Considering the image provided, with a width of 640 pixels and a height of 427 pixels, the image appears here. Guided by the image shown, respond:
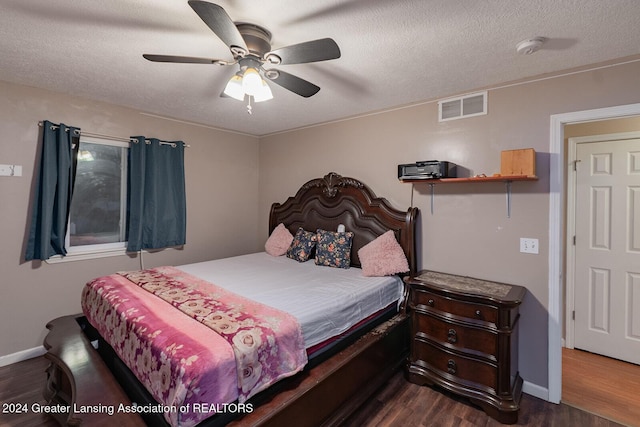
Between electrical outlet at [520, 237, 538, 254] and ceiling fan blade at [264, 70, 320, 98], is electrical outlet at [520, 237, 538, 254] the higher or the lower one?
the lower one

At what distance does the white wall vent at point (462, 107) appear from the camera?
262 cm

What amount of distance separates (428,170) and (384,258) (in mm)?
918

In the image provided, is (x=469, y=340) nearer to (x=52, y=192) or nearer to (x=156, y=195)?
(x=156, y=195)

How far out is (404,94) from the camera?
278cm

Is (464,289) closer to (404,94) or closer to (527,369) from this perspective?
(527,369)

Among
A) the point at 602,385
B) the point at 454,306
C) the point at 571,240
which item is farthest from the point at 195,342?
the point at 571,240

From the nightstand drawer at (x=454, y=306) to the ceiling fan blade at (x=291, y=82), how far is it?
177 cm

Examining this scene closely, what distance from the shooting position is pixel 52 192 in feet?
9.21

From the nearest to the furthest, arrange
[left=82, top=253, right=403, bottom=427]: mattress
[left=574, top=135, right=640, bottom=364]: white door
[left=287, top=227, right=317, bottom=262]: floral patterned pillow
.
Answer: [left=82, top=253, right=403, bottom=427]: mattress < [left=574, top=135, right=640, bottom=364]: white door < [left=287, top=227, right=317, bottom=262]: floral patterned pillow

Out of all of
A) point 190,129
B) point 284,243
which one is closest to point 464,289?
point 284,243

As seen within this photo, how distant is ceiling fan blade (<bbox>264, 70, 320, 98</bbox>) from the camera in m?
1.88

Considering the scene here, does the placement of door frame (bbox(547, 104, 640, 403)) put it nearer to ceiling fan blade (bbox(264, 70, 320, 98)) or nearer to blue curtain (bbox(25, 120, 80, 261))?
ceiling fan blade (bbox(264, 70, 320, 98))

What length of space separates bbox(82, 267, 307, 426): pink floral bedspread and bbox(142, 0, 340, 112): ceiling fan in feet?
4.52

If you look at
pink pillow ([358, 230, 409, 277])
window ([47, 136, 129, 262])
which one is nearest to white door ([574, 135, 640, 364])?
pink pillow ([358, 230, 409, 277])
